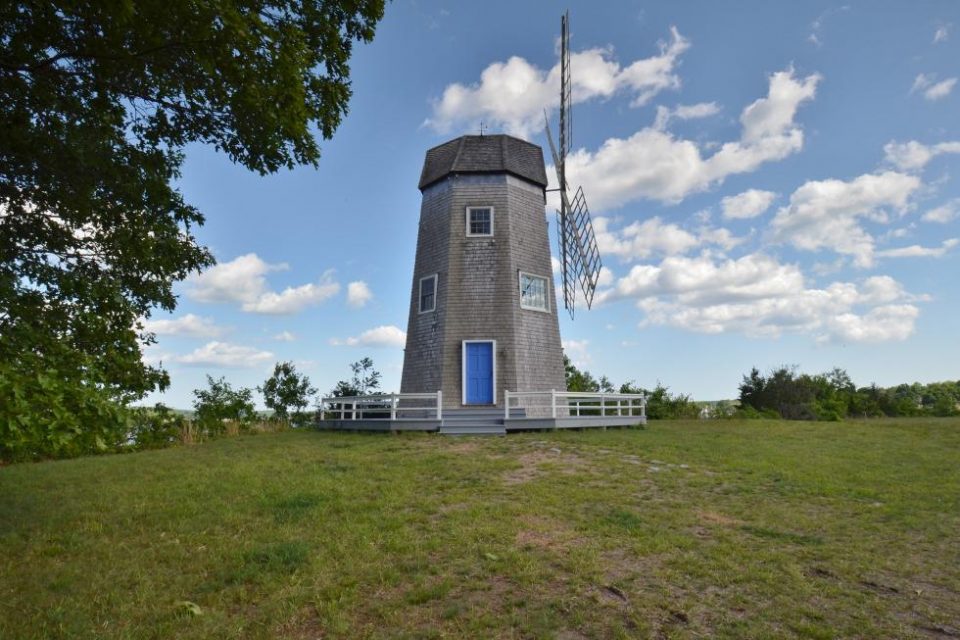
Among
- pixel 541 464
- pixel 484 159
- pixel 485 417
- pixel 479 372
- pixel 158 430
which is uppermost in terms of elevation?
pixel 484 159

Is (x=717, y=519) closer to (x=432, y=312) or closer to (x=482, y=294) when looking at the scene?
(x=482, y=294)

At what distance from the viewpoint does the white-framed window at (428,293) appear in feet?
69.2

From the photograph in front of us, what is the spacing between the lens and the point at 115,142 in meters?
8.84

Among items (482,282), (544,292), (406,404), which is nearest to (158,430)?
(406,404)

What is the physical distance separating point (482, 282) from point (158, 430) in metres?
12.7

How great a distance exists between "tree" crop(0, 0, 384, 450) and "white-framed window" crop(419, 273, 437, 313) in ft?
36.5

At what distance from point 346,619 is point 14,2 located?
8.26m

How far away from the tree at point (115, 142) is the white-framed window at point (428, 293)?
11123 millimetres

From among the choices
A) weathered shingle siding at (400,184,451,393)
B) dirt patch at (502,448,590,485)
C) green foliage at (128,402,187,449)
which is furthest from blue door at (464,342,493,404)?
green foliage at (128,402,187,449)

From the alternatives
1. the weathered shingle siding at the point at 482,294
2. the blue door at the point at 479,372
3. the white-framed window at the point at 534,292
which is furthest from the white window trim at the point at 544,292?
the blue door at the point at 479,372

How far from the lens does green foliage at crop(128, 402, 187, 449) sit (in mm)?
19581

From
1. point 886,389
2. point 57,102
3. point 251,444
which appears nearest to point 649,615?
point 57,102

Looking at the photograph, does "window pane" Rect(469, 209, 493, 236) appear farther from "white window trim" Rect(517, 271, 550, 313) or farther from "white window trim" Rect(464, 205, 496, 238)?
"white window trim" Rect(517, 271, 550, 313)

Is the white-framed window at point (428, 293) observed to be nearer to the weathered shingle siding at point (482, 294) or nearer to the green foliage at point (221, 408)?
the weathered shingle siding at point (482, 294)
